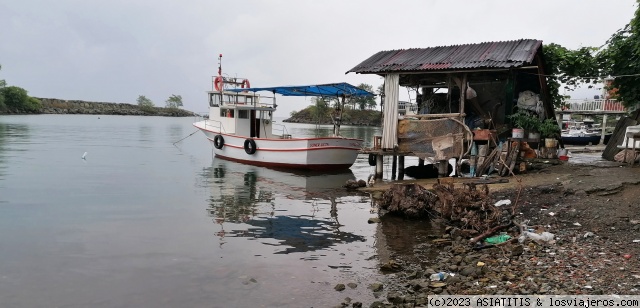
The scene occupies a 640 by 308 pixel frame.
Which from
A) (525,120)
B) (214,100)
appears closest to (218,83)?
(214,100)

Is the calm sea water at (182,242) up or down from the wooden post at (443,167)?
down

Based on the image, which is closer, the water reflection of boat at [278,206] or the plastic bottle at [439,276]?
the plastic bottle at [439,276]

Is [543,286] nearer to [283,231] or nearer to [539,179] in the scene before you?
[283,231]

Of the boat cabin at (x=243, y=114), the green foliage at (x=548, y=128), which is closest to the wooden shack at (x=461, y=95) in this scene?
the green foliage at (x=548, y=128)

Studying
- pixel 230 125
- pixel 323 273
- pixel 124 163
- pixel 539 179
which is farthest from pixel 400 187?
pixel 124 163

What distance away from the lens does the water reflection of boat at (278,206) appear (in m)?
9.04

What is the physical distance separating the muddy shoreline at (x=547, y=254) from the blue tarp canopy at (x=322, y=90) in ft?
32.4

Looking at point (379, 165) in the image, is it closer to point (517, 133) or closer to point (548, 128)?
point (517, 133)

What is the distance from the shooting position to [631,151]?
39.4 ft

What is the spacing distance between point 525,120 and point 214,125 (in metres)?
16.4

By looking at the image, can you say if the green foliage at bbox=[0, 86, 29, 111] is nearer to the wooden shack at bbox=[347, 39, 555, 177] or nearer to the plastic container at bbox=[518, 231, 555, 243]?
the wooden shack at bbox=[347, 39, 555, 177]

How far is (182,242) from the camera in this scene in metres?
8.65

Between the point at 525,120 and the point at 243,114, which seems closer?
the point at 525,120

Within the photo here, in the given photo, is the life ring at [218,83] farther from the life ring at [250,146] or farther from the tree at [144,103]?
the tree at [144,103]
